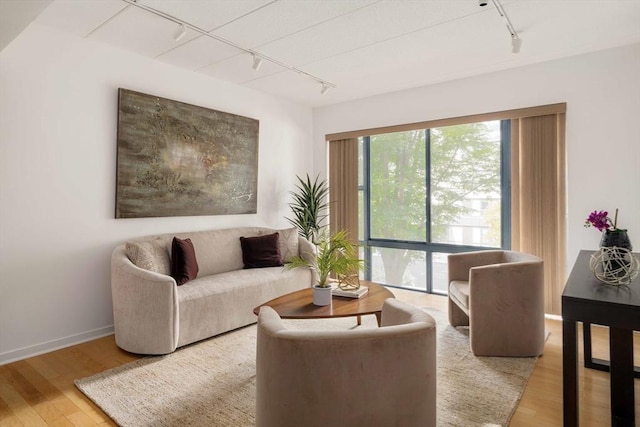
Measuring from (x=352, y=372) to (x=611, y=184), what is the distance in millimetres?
3506

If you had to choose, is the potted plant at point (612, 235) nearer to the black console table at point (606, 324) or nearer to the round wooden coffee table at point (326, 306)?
the black console table at point (606, 324)

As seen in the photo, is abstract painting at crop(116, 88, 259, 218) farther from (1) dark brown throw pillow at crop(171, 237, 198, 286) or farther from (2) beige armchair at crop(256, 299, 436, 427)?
(2) beige armchair at crop(256, 299, 436, 427)

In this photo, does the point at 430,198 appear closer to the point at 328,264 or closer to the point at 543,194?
the point at 543,194

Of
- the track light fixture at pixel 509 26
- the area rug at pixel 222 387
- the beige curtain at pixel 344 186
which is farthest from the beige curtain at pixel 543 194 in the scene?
the beige curtain at pixel 344 186

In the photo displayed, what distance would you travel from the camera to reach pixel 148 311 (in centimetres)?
282

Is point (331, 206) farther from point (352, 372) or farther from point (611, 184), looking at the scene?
point (352, 372)

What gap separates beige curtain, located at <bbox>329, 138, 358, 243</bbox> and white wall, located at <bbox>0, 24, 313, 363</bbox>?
242 cm

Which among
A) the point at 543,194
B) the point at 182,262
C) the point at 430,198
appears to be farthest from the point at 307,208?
the point at 543,194

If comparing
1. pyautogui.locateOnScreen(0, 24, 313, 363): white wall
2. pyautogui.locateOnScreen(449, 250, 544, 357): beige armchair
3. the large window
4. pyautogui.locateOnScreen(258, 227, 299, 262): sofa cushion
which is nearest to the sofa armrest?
pyautogui.locateOnScreen(0, 24, 313, 363): white wall

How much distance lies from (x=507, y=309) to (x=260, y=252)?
2.53m

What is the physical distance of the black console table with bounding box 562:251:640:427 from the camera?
1499mm

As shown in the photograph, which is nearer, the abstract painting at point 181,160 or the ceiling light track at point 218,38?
the ceiling light track at point 218,38

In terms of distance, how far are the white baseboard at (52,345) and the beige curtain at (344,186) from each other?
3.10 m

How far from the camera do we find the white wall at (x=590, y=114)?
3.36 metres
